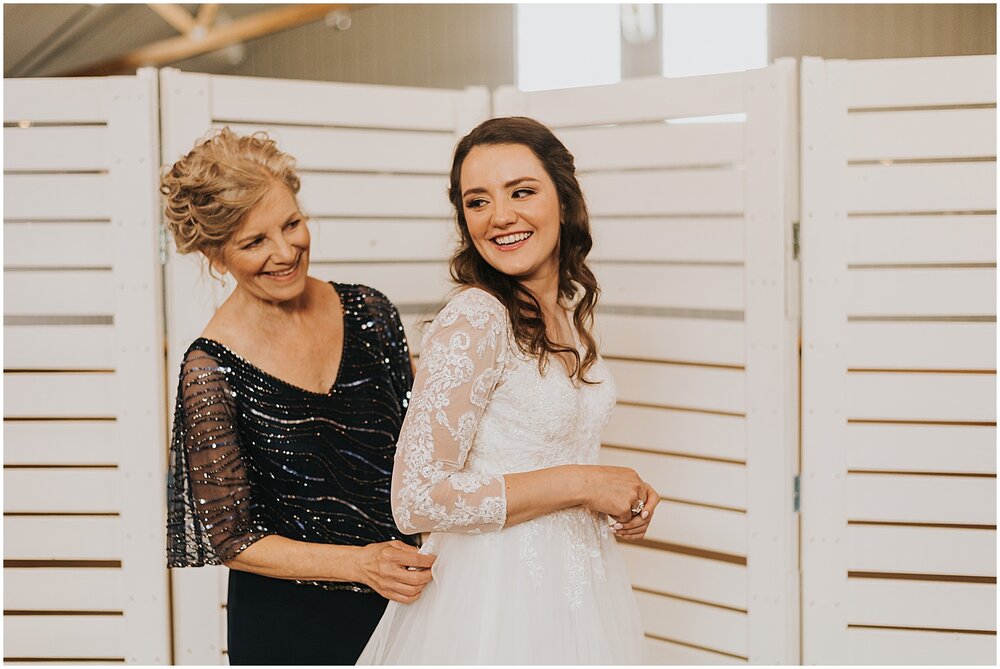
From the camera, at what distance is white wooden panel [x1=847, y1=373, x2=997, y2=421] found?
7.63 ft

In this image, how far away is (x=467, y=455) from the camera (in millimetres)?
1477

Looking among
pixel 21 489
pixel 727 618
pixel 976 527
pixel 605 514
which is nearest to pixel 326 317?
pixel 605 514

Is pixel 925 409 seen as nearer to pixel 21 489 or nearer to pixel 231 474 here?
pixel 231 474

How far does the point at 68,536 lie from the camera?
2449mm

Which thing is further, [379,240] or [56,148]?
[379,240]

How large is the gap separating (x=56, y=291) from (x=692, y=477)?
1752 mm

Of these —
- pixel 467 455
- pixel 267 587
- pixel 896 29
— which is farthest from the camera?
pixel 896 29

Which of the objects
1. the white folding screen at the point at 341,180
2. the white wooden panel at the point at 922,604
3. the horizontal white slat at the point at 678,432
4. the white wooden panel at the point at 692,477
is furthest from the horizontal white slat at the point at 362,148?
the white wooden panel at the point at 922,604

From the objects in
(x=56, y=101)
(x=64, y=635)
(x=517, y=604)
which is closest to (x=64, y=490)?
(x=64, y=635)

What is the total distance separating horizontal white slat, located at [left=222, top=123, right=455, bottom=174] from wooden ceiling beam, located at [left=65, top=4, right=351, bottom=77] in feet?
13.5

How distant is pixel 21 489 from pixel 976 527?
98.2 inches

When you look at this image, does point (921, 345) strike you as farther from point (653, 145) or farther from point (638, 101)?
point (638, 101)

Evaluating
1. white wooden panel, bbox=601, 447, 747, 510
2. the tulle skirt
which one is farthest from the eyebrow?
white wooden panel, bbox=601, 447, 747, 510

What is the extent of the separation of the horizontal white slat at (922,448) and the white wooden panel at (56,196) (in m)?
2.03
